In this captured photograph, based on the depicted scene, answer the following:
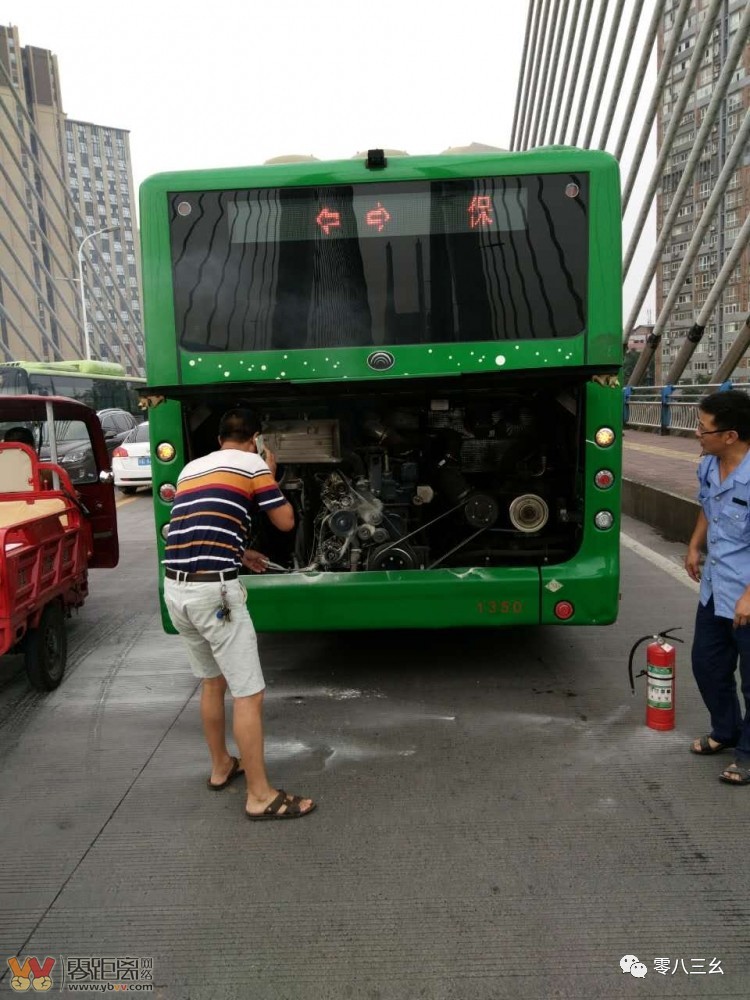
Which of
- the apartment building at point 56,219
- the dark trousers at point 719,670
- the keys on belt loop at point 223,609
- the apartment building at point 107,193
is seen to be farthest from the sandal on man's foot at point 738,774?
the apartment building at point 107,193

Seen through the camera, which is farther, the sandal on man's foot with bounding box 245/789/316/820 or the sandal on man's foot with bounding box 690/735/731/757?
the sandal on man's foot with bounding box 690/735/731/757

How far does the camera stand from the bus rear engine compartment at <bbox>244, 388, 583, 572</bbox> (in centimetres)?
511

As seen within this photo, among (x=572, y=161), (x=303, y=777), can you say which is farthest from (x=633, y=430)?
(x=303, y=777)

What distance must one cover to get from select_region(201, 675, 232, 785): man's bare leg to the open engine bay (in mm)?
1324

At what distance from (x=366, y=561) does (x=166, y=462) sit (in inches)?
54.6

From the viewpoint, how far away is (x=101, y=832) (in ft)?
11.3

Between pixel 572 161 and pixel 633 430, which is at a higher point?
pixel 572 161

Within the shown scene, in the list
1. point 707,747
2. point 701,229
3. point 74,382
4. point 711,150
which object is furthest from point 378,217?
point 711,150

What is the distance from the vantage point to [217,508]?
3500 mm

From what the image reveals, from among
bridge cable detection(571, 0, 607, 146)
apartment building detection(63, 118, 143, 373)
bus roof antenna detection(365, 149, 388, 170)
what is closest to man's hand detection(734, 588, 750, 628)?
bus roof antenna detection(365, 149, 388, 170)

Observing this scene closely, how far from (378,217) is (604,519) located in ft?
7.42

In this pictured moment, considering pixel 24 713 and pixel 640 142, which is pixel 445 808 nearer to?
pixel 24 713

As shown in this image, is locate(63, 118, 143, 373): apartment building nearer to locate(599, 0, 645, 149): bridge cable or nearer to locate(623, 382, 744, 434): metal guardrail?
locate(599, 0, 645, 149): bridge cable

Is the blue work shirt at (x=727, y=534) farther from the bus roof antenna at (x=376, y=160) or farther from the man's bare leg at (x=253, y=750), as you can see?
the bus roof antenna at (x=376, y=160)
